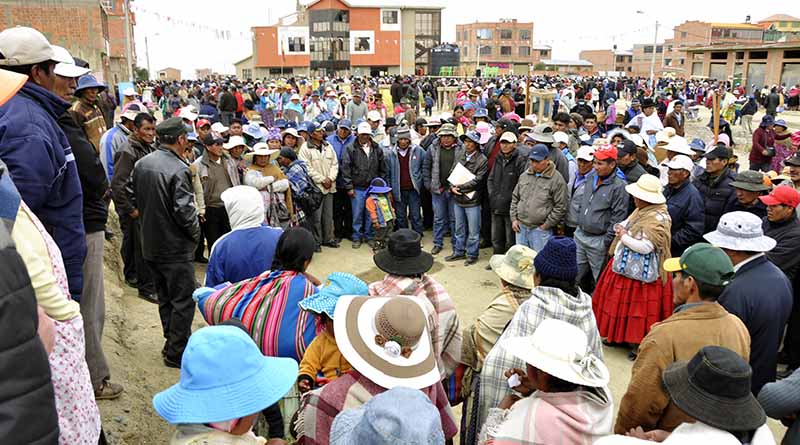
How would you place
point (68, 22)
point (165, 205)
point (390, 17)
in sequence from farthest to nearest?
point (390, 17) < point (68, 22) < point (165, 205)

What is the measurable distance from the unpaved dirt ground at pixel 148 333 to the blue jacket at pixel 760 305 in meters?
1.19

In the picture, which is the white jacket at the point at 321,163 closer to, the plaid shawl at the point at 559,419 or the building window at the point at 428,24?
the plaid shawl at the point at 559,419

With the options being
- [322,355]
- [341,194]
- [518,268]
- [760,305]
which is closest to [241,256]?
[322,355]

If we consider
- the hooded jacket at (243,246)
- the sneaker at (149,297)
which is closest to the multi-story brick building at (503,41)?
the sneaker at (149,297)

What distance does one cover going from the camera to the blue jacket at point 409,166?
834cm

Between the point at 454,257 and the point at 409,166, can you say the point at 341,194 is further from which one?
the point at 454,257

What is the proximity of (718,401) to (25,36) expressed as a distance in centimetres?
368

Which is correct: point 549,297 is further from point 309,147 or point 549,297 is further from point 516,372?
point 309,147

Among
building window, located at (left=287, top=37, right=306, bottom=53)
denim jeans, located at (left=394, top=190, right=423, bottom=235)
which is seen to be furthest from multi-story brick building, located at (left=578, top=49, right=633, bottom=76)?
denim jeans, located at (left=394, top=190, right=423, bottom=235)

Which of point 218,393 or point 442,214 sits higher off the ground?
point 218,393

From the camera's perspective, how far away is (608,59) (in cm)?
10906

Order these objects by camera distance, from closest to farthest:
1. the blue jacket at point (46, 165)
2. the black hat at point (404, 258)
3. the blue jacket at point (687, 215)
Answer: the blue jacket at point (46, 165) → the black hat at point (404, 258) → the blue jacket at point (687, 215)

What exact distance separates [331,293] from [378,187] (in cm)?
549

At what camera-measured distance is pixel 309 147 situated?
8141 mm
